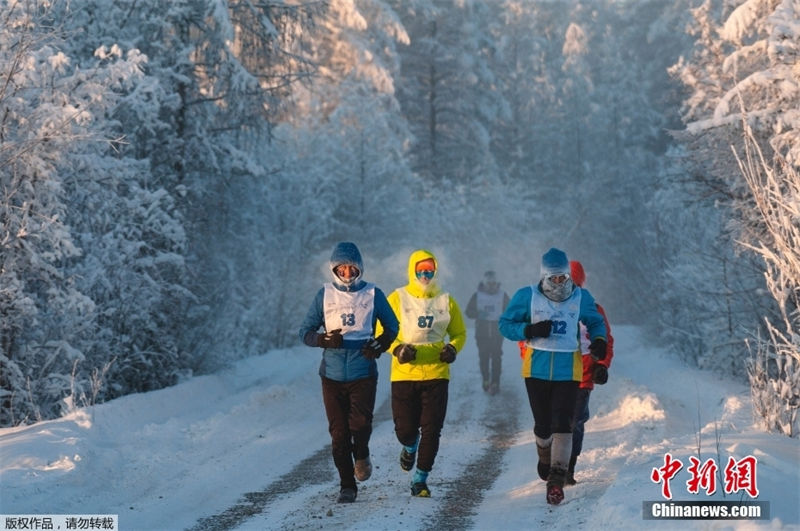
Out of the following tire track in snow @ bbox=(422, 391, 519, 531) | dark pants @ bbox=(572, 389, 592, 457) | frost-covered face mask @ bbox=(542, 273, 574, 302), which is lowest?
tire track in snow @ bbox=(422, 391, 519, 531)

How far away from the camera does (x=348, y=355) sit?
8.66 m

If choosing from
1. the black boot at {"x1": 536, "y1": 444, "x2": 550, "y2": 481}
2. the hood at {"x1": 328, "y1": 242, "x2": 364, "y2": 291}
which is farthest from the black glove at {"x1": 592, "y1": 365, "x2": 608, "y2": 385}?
the hood at {"x1": 328, "y1": 242, "x2": 364, "y2": 291}

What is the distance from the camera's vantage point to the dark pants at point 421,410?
8.89 meters

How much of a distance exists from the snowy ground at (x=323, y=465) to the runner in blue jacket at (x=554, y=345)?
559 mm

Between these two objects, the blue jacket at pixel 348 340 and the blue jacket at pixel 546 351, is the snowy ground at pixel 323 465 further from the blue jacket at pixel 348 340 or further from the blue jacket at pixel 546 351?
the blue jacket at pixel 348 340

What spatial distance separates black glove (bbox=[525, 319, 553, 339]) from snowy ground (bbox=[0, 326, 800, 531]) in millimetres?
1310

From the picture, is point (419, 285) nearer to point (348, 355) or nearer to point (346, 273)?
point (346, 273)

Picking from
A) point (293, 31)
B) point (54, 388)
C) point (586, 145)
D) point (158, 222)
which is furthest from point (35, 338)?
point (586, 145)

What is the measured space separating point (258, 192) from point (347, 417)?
16033 millimetres

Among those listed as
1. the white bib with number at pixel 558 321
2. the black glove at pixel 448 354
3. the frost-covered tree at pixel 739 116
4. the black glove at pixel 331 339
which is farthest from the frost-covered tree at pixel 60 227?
the frost-covered tree at pixel 739 116

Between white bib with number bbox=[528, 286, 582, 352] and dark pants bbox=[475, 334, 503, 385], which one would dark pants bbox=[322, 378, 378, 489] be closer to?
white bib with number bbox=[528, 286, 582, 352]

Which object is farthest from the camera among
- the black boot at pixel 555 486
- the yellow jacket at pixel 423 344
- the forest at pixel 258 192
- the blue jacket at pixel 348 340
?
the forest at pixel 258 192

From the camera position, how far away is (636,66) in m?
56.8

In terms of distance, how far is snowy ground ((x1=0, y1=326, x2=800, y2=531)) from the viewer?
25.6 ft
